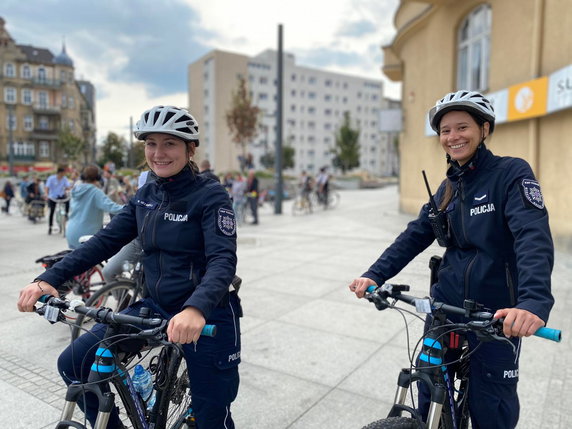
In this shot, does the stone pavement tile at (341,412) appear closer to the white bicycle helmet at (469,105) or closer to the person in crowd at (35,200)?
the white bicycle helmet at (469,105)

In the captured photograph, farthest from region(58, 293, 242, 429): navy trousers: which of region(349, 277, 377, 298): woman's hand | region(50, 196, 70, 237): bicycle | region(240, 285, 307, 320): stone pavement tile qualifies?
region(50, 196, 70, 237): bicycle

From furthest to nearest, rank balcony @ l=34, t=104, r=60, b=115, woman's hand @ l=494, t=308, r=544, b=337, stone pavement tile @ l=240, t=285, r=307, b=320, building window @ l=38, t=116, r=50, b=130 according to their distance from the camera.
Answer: building window @ l=38, t=116, r=50, b=130 < balcony @ l=34, t=104, r=60, b=115 < stone pavement tile @ l=240, t=285, r=307, b=320 < woman's hand @ l=494, t=308, r=544, b=337

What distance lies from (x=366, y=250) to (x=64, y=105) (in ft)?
232

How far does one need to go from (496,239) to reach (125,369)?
5.64ft

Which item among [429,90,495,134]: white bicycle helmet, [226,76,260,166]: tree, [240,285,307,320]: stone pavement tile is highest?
[226,76,260,166]: tree

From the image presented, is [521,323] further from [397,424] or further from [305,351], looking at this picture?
[305,351]

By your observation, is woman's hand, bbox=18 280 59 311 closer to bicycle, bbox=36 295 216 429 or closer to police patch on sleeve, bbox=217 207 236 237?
bicycle, bbox=36 295 216 429

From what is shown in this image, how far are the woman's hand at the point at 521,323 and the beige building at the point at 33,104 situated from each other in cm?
6728

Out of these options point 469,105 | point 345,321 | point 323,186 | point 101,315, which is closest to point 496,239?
point 469,105

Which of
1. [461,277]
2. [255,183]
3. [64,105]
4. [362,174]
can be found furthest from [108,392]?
[64,105]

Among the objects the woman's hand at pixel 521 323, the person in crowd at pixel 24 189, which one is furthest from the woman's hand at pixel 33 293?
the person in crowd at pixel 24 189

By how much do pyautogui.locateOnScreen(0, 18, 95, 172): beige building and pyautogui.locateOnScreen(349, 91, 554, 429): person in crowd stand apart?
219 ft

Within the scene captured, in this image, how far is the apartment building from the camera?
8075 cm

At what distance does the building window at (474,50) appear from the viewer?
12.3 metres
